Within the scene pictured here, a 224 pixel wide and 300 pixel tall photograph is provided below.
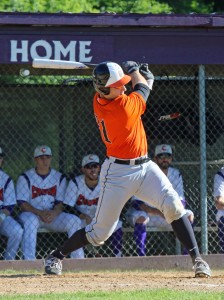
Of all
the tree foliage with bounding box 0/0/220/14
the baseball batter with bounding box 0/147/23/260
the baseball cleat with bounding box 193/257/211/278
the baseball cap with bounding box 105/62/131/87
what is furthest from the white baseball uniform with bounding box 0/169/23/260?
the tree foliage with bounding box 0/0/220/14

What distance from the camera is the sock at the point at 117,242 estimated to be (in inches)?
391

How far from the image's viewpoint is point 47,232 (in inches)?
401

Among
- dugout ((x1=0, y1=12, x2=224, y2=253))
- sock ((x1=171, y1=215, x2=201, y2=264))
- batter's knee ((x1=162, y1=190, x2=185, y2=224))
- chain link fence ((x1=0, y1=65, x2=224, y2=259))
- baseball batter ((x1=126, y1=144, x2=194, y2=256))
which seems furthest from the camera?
chain link fence ((x1=0, y1=65, x2=224, y2=259))

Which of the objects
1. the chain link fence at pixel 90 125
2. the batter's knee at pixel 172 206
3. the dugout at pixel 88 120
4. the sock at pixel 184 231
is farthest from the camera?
the chain link fence at pixel 90 125

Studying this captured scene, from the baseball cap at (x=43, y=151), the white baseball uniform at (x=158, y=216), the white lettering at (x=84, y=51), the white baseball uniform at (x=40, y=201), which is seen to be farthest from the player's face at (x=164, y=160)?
the white lettering at (x=84, y=51)

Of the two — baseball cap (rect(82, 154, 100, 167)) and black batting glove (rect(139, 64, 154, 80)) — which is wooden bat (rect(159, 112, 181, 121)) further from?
black batting glove (rect(139, 64, 154, 80))

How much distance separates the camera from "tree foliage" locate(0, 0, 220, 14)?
14.2m

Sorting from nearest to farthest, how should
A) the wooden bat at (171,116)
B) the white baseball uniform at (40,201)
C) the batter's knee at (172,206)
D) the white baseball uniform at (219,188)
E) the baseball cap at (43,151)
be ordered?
the batter's knee at (172,206) < the white baseball uniform at (40,201) < the white baseball uniform at (219,188) < the wooden bat at (171,116) < the baseball cap at (43,151)

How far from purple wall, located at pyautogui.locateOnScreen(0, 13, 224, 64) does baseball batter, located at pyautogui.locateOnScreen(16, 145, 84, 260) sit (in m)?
1.44

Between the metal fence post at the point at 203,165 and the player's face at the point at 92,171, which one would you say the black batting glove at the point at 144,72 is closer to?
the metal fence post at the point at 203,165

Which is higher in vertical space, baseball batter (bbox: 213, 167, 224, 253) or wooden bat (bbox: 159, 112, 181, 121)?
wooden bat (bbox: 159, 112, 181, 121)

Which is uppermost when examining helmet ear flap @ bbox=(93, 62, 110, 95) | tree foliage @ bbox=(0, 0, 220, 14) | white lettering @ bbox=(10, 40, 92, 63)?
tree foliage @ bbox=(0, 0, 220, 14)

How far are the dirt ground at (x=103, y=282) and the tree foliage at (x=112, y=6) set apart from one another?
6.63 meters

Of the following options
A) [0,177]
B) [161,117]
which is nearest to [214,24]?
[161,117]
